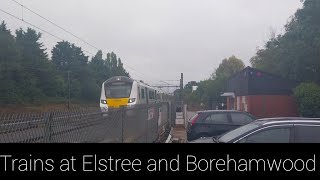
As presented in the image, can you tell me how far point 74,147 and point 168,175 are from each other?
3.66 ft

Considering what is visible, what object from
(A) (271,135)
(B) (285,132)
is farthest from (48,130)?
(B) (285,132)

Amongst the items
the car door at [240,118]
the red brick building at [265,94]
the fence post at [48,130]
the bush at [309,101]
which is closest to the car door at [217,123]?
the car door at [240,118]

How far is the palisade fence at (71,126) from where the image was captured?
5219 mm

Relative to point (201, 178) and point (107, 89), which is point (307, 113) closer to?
point (107, 89)

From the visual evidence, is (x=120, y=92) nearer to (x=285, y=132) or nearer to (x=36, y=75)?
(x=285, y=132)

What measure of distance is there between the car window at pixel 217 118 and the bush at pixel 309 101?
50.8ft

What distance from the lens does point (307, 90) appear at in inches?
1181

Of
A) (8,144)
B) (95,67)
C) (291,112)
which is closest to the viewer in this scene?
(8,144)

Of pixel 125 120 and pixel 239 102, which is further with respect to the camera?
pixel 239 102

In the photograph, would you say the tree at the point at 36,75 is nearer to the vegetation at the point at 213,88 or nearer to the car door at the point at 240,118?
the vegetation at the point at 213,88

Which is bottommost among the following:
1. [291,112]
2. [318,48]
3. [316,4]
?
[291,112]

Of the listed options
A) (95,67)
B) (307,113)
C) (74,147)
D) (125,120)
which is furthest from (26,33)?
(74,147)

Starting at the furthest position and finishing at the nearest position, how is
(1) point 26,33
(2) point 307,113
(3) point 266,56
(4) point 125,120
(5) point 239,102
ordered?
(1) point 26,33, (3) point 266,56, (5) point 239,102, (2) point 307,113, (4) point 125,120

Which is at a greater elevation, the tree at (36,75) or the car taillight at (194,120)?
the tree at (36,75)
